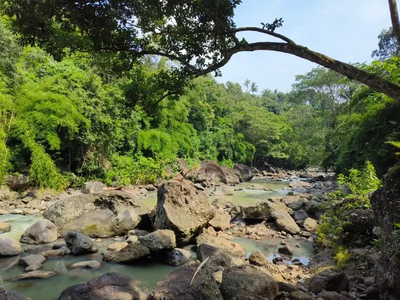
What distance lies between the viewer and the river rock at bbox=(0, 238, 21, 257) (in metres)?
6.37

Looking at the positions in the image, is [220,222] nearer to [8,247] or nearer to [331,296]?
[331,296]

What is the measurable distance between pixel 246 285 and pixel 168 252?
9.57 ft

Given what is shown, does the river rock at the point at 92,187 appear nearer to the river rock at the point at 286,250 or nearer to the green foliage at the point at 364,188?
the river rock at the point at 286,250

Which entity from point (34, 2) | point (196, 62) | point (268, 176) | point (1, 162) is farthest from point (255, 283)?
point (268, 176)

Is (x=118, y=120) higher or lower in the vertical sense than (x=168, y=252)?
higher

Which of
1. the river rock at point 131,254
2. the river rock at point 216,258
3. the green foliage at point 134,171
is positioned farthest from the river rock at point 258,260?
the green foliage at point 134,171

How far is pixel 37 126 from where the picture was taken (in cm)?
1342

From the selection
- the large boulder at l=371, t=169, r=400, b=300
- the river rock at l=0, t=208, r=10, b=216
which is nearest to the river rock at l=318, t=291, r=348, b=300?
the large boulder at l=371, t=169, r=400, b=300

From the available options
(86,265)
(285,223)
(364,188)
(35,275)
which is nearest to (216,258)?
(86,265)

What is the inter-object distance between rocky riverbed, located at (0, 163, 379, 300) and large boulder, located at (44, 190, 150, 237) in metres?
0.03

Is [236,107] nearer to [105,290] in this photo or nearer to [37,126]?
[37,126]

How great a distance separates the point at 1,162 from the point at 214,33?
10461 millimetres

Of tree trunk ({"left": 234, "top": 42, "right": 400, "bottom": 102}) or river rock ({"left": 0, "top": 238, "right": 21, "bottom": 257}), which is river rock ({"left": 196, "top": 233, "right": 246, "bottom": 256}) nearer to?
river rock ({"left": 0, "top": 238, "right": 21, "bottom": 257})

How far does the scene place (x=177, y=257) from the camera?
256 inches
